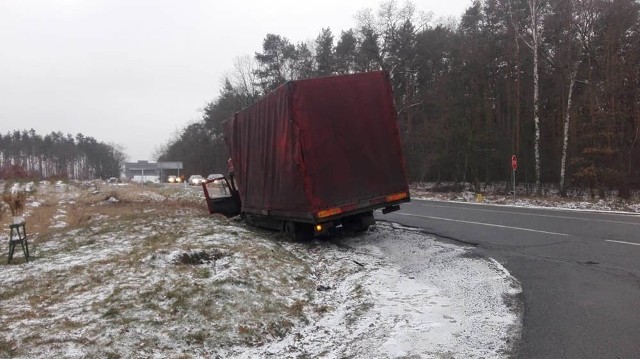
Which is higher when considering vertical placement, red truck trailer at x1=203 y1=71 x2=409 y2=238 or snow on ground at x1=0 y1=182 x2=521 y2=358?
red truck trailer at x1=203 y1=71 x2=409 y2=238

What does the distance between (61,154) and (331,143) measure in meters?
119

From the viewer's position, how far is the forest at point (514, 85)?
Answer: 24.5 metres

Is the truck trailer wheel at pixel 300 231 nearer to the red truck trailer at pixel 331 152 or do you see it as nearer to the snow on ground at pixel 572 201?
the red truck trailer at pixel 331 152

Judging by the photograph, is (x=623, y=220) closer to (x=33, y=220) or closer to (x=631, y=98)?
(x=631, y=98)

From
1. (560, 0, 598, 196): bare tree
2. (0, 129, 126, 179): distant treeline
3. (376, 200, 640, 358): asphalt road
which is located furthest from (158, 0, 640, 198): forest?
(0, 129, 126, 179): distant treeline

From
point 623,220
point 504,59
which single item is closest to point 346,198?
point 623,220

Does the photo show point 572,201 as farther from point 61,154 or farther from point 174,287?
point 61,154

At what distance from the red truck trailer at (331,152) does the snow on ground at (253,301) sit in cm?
101

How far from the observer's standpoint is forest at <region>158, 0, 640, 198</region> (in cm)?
2453

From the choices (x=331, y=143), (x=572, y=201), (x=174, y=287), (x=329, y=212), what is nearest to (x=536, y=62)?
(x=572, y=201)

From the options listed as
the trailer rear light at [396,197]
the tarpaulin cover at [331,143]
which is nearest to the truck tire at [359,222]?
the trailer rear light at [396,197]

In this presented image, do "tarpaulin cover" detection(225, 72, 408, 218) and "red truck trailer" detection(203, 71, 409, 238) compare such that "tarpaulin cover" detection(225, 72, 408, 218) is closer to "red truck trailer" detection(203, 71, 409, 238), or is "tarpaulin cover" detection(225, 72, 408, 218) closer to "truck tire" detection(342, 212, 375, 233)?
"red truck trailer" detection(203, 71, 409, 238)

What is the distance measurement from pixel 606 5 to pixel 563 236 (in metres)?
19.4

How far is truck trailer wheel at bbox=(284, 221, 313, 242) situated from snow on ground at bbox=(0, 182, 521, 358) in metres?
0.79
